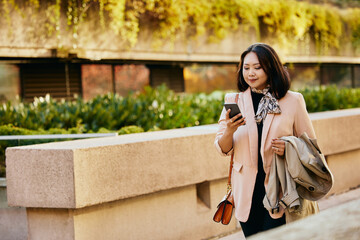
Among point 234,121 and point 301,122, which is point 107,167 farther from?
point 301,122

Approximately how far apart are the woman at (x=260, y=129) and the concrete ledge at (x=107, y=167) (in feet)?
4.44

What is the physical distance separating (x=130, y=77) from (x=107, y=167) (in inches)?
352

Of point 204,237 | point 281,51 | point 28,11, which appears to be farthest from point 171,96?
point 281,51

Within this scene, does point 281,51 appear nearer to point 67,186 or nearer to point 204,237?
point 204,237

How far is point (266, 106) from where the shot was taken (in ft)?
12.2

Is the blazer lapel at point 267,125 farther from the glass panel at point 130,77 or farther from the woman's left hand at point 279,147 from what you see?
the glass panel at point 130,77

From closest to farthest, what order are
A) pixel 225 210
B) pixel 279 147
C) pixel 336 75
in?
1. pixel 279 147
2. pixel 225 210
3. pixel 336 75

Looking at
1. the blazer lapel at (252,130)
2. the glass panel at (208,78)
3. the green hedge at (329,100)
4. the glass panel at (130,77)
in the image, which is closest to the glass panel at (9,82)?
the glass panel at (130,77)

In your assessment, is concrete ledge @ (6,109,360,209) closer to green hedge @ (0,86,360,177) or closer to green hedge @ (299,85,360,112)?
green hedge @ (0,86,360,177)

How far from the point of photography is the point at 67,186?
14.9 feet

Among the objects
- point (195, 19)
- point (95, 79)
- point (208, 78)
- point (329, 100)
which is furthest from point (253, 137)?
point (208, 78)

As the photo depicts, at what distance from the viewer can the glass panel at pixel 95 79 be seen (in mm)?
12812

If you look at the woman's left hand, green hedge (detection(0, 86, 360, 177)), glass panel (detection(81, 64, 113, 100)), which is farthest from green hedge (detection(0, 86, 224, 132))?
glass panel (detection(81, 64, 113, 100))

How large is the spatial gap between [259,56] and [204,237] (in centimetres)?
266
